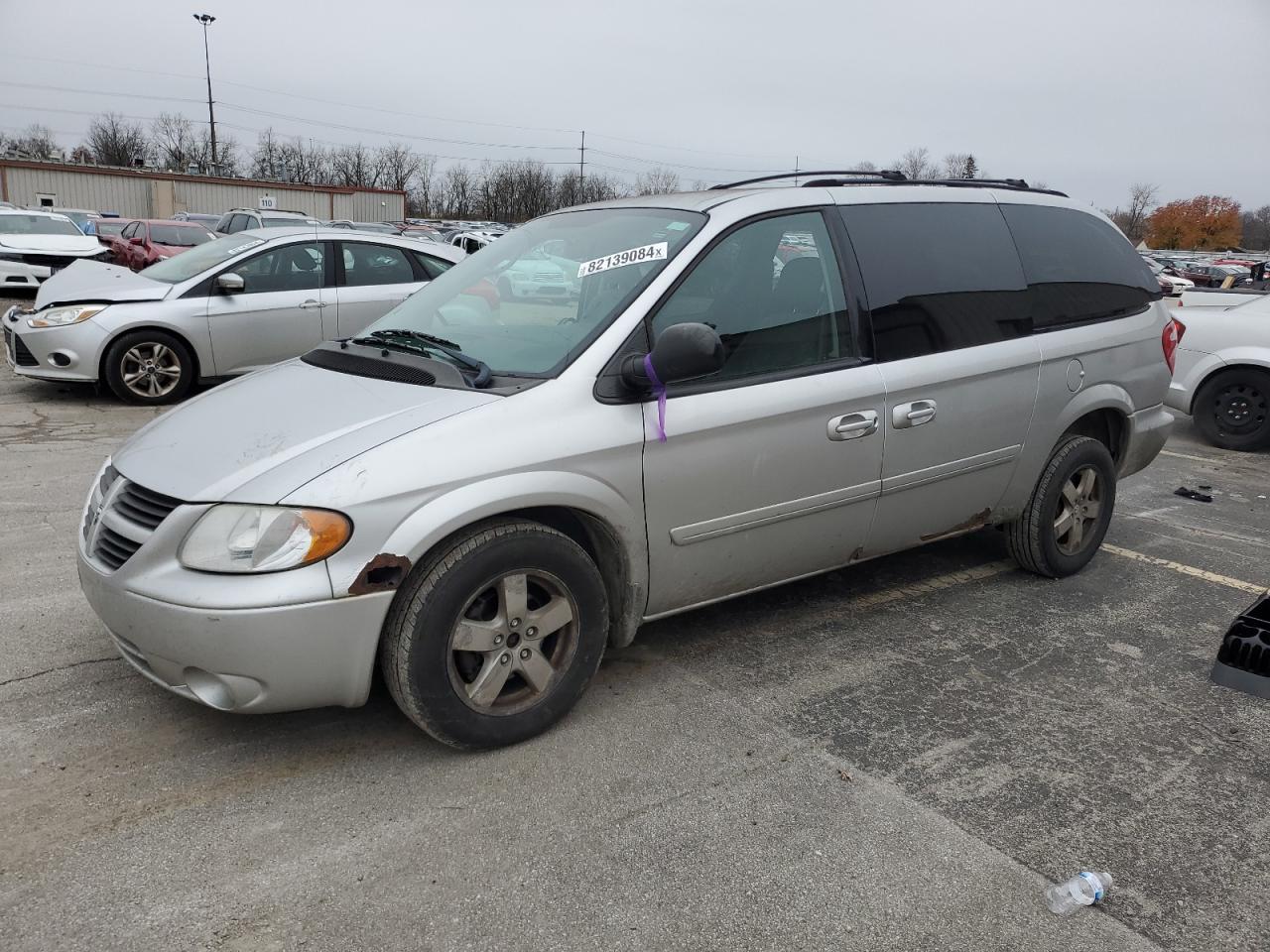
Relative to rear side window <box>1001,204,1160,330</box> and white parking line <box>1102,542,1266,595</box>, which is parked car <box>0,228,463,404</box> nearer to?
rear side window <box>1001,204,1160,330</box>

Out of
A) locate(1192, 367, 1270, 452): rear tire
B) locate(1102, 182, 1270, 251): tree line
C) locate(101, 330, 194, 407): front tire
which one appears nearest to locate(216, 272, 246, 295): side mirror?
locate(101, 330, 194, 407): front tire

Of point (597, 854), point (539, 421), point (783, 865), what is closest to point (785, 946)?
point (783, 865)

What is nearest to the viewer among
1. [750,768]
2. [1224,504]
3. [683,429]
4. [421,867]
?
[421,867]

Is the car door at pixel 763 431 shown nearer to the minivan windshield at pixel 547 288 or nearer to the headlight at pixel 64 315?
the minivan windshield at pixel 547 288

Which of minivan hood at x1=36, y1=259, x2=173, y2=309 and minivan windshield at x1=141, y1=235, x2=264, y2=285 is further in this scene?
minivan windshield at x1=141, y1=235, x2=264, y2=285

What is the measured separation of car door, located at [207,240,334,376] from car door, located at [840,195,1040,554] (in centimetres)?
617

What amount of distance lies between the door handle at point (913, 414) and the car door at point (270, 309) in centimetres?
634

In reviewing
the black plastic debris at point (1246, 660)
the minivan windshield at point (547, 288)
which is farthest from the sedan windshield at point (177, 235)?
the black plastic debris at point (1246, 660)

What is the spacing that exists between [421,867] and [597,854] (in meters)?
0.47

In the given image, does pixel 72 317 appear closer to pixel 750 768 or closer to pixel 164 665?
pixel 164 665

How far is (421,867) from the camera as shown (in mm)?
2596

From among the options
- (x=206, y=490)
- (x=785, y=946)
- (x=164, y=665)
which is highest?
(x=206, y=490)

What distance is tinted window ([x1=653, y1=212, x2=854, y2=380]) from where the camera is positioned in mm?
3537

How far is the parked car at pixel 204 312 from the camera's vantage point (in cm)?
848
